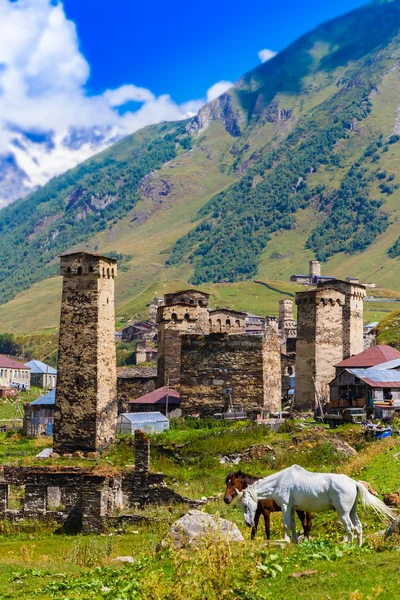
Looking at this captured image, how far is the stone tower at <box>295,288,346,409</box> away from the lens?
52062 mm

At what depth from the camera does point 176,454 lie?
3703 centimetres

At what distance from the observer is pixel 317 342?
52031 mm

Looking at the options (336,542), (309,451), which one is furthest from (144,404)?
(336,542)

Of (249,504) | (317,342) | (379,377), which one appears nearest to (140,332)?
(317,342)

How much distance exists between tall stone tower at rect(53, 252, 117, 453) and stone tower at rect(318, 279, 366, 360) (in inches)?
835

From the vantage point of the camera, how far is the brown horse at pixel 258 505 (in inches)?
743

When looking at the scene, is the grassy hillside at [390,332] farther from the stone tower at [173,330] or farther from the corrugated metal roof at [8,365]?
the corrugated metal roof at [8,365]

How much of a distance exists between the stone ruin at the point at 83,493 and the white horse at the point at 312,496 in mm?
9238

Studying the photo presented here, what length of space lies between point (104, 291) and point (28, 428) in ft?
53.0

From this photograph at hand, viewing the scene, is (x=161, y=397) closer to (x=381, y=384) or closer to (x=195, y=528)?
(x=381, y=384)

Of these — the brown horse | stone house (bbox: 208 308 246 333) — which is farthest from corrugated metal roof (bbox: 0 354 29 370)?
the brown horse

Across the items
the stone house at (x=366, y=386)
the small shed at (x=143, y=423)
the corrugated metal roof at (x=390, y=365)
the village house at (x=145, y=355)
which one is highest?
the village house at (x=145, y=355)

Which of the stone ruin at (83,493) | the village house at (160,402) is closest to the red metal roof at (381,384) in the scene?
the village house at (160,402)

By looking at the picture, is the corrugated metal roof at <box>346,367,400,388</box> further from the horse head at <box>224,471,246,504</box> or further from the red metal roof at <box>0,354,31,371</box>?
the red metal roof at <box>0,354,31,371</box>
